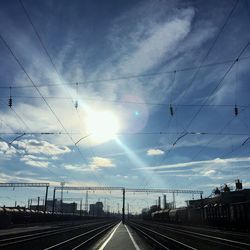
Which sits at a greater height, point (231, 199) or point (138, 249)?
point (231, 199)

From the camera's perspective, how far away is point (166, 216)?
95500 millimetres

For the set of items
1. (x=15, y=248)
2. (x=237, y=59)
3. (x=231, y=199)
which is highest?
(x=237, y=59)

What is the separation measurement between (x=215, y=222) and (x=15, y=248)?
1374 inches

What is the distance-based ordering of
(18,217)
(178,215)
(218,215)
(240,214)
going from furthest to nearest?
1. (178,215)
2. (18,217)
3. (218,215)
4. (240,214)

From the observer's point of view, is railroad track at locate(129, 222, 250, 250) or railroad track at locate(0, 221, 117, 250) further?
railroad track at locate(0, 221, 117, 250)

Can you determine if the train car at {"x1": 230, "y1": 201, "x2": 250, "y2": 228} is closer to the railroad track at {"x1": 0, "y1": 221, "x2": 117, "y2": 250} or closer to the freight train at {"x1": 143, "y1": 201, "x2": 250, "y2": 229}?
the freight train at {"x1": 143, "y1": 201, "x2": 250, "y2": 229}

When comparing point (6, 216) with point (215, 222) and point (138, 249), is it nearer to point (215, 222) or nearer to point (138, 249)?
point (215, 222)

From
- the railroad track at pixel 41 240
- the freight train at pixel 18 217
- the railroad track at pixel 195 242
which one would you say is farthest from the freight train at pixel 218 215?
the freight train at pixel 18 217

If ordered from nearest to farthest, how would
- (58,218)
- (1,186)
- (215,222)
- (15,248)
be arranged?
(15,248)
(215,222)
(1,186)
(58,218)

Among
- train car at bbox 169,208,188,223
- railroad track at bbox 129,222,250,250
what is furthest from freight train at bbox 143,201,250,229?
railroad track at bbox 129,222,250,250

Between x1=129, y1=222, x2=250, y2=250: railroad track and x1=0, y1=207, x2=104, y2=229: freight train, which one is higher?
x1=0, y1=207, x2=104, y2=229: freight train

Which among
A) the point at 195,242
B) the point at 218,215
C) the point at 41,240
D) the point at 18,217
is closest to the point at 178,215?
the point at 218,215

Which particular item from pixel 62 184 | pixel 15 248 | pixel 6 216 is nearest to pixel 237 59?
pixel 15 248

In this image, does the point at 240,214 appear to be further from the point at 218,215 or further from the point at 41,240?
the point at 41,240
